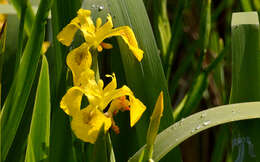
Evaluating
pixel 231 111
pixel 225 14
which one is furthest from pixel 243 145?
pixel 225 14

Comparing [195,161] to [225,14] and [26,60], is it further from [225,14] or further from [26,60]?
[26,60]

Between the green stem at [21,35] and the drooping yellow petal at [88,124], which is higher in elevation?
the green stem at [21,35]

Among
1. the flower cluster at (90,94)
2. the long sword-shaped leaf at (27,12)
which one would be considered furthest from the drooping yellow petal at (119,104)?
the long sword-shaped leaf at (27,12)

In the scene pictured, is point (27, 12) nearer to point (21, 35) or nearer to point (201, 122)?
point (21, 35)

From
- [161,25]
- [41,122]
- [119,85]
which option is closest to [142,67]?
[119,85]

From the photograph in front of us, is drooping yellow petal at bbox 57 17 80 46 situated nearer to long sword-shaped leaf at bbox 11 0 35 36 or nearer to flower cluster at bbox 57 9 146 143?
flower cluster at bbox 57 9 146 143

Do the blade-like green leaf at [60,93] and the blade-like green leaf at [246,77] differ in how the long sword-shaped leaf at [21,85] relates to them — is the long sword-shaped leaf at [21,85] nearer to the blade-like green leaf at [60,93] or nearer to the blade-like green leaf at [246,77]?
the blade-like green leaf at [60,93]

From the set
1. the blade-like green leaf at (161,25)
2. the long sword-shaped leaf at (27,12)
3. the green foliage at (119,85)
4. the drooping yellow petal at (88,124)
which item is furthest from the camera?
the blade-like green leaf at (161,25)
